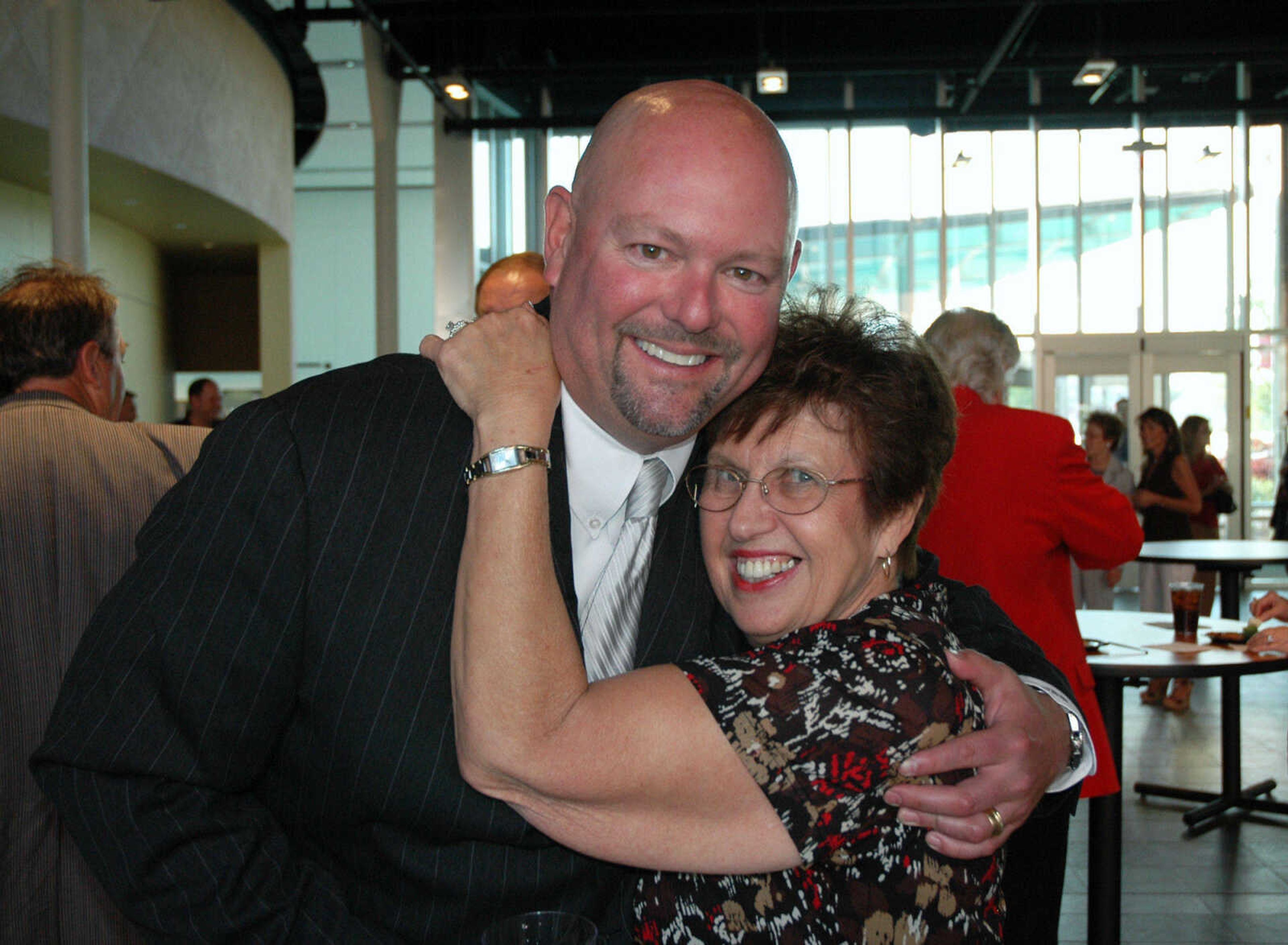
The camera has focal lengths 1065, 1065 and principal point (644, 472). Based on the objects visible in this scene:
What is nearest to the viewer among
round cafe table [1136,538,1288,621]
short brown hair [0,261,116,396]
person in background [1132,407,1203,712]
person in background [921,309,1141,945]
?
short brown hair [0,261,116,396]

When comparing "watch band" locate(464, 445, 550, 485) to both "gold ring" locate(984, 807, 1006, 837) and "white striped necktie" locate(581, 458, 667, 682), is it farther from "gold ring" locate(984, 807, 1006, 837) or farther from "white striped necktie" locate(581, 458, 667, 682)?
"gold ring" locate(984, 807, 1006, 837)

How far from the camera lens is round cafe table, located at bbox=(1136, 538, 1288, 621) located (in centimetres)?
568

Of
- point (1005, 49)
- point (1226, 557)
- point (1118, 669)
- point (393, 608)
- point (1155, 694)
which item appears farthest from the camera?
point (1005, 49)

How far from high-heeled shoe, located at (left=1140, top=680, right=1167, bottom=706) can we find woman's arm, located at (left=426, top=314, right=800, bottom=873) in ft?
A: 22.2

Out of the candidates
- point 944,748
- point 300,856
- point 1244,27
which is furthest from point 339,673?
point 1244,27

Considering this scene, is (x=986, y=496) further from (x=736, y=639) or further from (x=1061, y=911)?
(x=736, y=639)

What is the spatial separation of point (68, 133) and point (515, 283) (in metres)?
3.92

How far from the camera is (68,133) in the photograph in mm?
5961

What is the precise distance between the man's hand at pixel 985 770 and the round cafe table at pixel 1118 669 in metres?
2.14

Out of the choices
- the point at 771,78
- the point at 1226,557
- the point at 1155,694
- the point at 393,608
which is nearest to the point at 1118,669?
the point at 393,608

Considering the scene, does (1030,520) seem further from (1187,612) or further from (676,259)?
(676,259)

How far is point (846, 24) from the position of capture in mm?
13078

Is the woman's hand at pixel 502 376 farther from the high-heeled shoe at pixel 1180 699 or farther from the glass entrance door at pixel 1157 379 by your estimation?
the glass entrance door at pixel 1157 379

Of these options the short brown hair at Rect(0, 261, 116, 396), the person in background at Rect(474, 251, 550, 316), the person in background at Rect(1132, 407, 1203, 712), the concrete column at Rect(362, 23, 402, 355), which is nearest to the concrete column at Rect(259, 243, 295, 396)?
the concrete column at Rect(362, 23, 402, 355)
